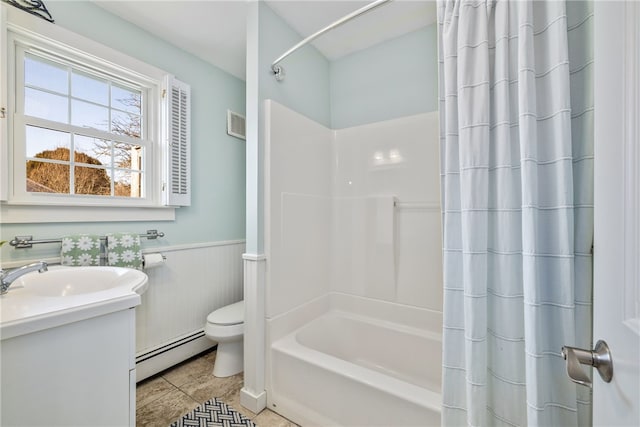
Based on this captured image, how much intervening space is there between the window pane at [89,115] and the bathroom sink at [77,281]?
38.4 inches

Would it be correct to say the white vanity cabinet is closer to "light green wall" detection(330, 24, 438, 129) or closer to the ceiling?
the ceiling

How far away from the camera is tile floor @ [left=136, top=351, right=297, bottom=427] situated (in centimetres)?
147

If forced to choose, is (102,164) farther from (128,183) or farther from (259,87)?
(259,87)

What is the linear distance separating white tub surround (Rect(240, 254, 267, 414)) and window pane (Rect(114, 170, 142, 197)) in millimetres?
1039

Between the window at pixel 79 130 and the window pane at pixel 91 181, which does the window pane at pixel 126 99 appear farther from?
the window pane at pixel 91 181

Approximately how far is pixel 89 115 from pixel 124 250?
2.99 ft

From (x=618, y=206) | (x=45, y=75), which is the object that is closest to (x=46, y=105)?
(x=45, y=75)

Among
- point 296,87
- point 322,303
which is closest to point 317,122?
point 296,87

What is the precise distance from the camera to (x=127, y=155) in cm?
187

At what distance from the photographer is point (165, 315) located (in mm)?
1927

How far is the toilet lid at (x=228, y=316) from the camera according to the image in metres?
1.83

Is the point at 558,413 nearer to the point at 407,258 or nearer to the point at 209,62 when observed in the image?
the point at 407,258

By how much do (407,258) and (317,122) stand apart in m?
1.28

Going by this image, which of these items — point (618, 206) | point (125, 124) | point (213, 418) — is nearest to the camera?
point (618, 206)
